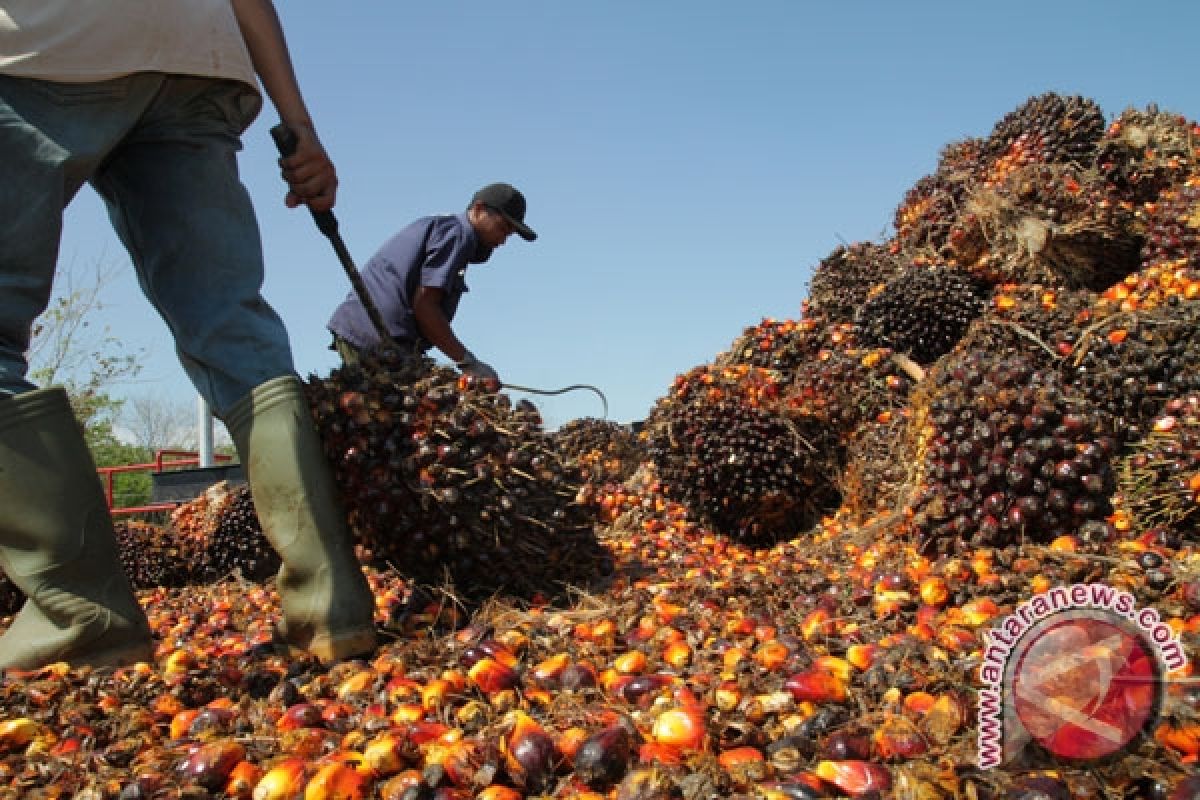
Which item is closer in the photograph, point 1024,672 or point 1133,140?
point 1024,672

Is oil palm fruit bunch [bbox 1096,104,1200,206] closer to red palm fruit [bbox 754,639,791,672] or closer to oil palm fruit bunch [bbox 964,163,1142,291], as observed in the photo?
oil palm fruit bunch [bbox 964,163,1142,291]

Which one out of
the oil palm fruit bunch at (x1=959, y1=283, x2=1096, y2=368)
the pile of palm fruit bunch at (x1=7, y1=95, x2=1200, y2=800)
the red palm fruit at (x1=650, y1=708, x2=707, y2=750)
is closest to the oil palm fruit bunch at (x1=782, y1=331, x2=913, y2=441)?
the pile of palm fruit bunch at (x1=7, y1=95, x2=1200, y2=800)

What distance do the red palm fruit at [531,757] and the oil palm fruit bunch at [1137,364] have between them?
79.7 inches

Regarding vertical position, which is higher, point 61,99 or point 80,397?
point 80,397

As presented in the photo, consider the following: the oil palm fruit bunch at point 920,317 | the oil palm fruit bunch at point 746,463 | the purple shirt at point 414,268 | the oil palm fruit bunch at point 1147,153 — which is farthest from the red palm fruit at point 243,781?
the oil palm fruit bunch at point 1147,153

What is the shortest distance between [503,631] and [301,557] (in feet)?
1.60

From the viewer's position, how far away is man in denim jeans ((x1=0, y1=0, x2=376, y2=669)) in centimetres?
177

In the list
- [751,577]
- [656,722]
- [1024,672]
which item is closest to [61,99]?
[656,722]

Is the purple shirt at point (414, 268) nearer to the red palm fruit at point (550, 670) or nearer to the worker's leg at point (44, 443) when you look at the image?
the worker's leg at point (44, 443)

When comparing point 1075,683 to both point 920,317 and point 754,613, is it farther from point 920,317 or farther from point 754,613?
point 920,317

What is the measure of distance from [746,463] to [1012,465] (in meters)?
1.44

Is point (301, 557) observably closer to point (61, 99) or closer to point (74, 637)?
point (74, 637)

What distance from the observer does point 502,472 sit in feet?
7.07

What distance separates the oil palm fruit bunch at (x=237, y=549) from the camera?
14.6 feet
